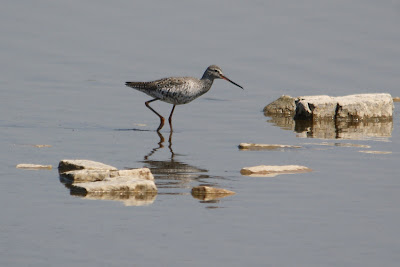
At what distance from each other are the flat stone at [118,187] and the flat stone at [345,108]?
7284 mm

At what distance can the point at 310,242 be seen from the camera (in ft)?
29.9

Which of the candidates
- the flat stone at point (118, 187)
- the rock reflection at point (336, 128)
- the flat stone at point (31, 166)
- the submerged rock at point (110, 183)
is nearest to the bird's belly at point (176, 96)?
the rock reflection at point (336, 128)

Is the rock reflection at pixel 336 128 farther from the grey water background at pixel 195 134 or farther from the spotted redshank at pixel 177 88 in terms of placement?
the spotted redshank at pixel 177 88

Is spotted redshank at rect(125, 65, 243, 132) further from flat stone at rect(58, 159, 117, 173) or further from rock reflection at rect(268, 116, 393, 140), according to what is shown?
flat stone at rect(58, 159, 117, 173)

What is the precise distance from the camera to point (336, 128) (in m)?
16.7

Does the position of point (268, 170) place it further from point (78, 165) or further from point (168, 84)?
point (168, 84)

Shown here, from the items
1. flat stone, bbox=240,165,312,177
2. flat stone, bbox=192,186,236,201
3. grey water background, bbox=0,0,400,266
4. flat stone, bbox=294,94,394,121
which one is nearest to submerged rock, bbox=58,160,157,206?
grey water background, bbox=0,0,400,266

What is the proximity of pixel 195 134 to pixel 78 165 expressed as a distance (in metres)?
4.26

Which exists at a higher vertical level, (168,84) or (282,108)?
(168,84)

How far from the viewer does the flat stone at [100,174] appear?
11.1 metres

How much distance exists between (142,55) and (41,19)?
524cm

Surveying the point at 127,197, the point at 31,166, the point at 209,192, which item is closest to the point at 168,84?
the point at 31,166

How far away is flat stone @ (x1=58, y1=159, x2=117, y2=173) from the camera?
11557 millimetres

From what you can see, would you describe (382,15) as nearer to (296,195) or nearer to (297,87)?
(297,87)
